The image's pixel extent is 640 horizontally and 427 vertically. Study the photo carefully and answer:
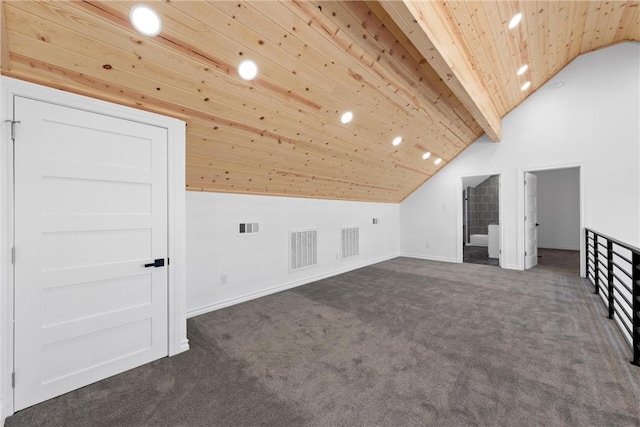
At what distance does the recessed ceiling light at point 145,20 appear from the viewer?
58.5 inches

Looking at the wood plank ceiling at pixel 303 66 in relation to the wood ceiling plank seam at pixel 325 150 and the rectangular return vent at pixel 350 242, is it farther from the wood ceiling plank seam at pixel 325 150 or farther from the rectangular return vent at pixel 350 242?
the rectangular return vent at pixel 350 242

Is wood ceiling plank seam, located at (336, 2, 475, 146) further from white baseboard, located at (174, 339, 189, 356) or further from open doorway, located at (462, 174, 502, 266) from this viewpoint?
open doorway, located at (462, 174, 502, 266)

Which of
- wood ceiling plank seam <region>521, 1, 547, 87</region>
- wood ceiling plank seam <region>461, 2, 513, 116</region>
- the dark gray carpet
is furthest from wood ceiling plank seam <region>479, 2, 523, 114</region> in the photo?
the dark gray carpet

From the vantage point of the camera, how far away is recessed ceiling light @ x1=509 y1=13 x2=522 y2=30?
2.88 meters

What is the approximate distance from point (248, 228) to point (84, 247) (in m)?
1.90

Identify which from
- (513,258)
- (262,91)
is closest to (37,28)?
(262,91)

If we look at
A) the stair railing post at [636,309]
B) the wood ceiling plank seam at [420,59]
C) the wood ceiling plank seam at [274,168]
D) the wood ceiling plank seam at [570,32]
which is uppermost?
the wood ceiling plank seam at [570,32]

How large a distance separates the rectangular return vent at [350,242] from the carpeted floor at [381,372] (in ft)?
6.37

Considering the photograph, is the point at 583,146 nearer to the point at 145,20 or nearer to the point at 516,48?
the point at 516,48

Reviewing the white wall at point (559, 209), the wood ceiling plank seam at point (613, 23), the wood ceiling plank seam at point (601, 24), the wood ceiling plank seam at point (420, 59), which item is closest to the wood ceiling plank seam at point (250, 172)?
the wood ceiling plank seam at point (420, 59)

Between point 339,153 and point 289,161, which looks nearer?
point 289,161

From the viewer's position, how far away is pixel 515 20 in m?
2.93

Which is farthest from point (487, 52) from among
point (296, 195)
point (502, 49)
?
point (296, 195)

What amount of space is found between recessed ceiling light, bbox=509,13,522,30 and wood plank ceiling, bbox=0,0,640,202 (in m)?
0.05
